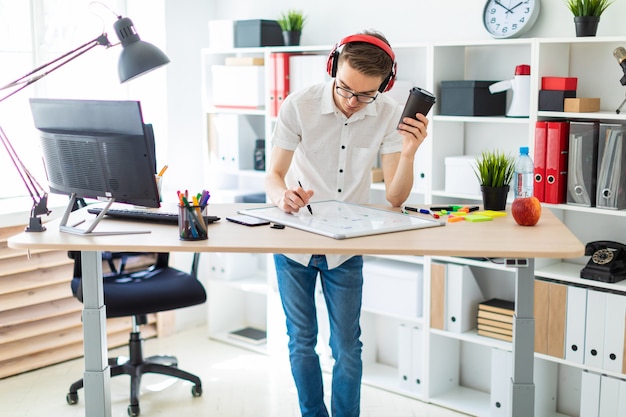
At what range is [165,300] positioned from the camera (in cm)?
342

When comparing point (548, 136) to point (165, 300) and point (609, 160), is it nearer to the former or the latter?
point (609, 160)

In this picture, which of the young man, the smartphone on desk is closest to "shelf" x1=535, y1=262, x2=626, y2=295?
the young man

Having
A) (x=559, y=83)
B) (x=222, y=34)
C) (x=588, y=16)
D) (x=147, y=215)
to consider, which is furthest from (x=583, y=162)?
(x=222, y=34)

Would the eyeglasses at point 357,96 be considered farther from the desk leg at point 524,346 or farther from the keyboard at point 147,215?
the desk leg at point 524,346

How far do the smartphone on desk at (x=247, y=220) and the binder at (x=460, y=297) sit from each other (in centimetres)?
121

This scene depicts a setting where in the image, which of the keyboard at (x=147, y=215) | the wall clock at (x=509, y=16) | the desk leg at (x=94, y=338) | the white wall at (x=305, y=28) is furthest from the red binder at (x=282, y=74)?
the desk leg at (x=94, y=338)

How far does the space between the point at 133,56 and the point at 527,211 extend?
4.60 feet

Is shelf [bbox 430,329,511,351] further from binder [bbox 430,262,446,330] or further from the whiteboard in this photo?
the whiteboard

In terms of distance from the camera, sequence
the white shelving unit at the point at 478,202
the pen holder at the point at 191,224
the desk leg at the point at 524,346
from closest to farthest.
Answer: the pen holder at the point at 191,224 → the desk leg at the point at 524,346 → the white shelving unit at the point at 478,202

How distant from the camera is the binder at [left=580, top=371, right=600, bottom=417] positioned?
3.13m

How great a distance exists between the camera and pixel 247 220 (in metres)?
2.55

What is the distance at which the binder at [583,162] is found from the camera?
10.0ft

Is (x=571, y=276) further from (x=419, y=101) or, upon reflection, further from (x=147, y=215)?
(x=147, y=215)

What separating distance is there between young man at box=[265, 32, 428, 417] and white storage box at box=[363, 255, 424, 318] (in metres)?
0.90
